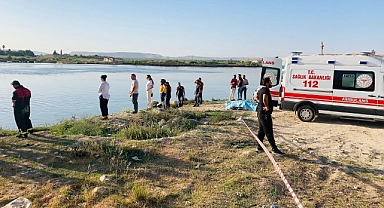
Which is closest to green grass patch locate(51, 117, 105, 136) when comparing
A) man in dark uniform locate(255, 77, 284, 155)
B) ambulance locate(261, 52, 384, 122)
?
man in dark uniform locate(255, 77, 284, 155)

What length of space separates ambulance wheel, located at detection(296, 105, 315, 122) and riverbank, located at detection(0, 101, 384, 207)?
1.76m

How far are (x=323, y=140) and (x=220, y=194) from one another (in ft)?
15.6

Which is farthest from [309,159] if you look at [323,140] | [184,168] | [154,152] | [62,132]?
[62,132]

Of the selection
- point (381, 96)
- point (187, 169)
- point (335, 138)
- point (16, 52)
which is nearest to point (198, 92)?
point (381, 96)

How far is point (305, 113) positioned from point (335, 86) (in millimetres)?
1343

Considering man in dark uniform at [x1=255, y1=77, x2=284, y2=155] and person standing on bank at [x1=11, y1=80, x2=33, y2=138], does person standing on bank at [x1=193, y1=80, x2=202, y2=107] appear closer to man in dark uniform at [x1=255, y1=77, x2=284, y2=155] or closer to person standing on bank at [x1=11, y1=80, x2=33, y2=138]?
person standing on bank at [x1=11, y1=80, x2=33, y2=138]

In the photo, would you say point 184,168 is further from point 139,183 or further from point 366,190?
point 366,190

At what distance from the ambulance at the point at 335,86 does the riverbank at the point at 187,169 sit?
1270 millimetres

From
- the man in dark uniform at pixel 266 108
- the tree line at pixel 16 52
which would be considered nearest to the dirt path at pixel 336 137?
the man in dark uniform at pixel 266 108

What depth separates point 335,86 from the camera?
10.6 m

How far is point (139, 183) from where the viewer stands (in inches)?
204

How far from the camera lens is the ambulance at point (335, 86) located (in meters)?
10.1

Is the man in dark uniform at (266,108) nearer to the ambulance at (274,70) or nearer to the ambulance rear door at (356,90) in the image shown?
the ambulance rear door at (356,90)

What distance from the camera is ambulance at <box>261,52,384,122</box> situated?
10.1 metres
